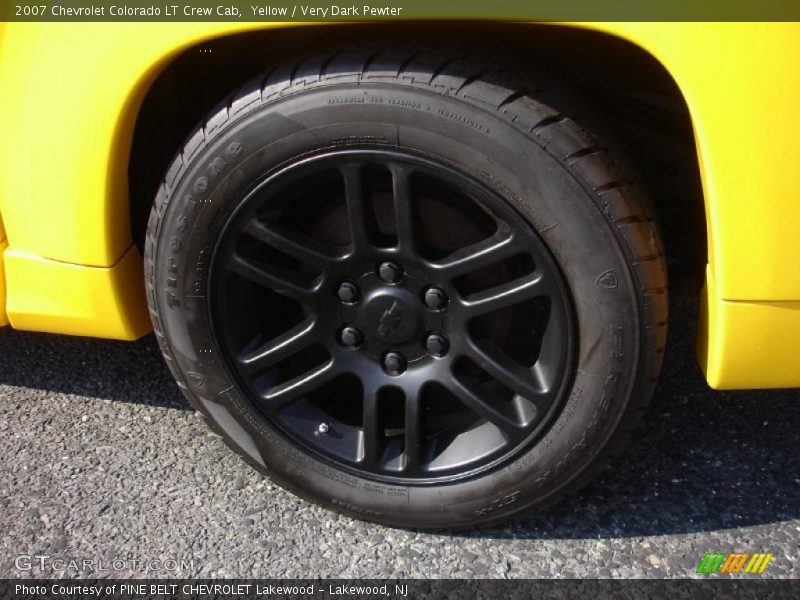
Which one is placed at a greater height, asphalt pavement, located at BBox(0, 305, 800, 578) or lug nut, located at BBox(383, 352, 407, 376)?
lug nut, located at BBox(383, 352, 407, 376)

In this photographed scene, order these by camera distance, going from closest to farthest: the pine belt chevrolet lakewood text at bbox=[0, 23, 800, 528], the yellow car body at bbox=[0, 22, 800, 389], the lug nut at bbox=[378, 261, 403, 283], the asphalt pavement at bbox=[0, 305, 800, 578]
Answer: the yellow car body at bbox=[0, 22, 800, 389]
the pine belt chevrolet lakewood text at bbox=[0, 23, 800, 528]
the lug nut at bbox=[378, 261, 403, 283]
the asphalt pavement at bbox=[0, 305, 800, 578]

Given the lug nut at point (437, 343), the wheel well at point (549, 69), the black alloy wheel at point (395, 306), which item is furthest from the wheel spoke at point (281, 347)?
the wheel well at point (549, 69)

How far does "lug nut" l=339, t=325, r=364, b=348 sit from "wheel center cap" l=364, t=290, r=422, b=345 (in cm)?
4

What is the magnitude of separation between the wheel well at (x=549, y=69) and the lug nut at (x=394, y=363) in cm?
64

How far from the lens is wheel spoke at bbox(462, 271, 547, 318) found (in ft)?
5.40

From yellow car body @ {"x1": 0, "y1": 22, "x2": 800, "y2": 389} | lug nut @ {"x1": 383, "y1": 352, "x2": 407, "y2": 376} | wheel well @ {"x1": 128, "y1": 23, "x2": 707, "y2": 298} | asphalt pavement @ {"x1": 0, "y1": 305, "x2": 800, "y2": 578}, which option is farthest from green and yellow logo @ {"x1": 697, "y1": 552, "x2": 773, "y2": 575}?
lug nut @ {"x1": 383, "y1": 352, "x2": 407, "y2": 376}

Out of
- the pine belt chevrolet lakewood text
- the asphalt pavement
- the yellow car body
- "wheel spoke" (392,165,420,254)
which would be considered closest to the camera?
the yellow car body

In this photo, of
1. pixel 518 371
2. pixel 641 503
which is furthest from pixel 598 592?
pixel 518 371

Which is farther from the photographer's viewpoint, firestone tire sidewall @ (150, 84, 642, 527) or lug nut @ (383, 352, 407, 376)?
lug nut @ (383, 352, 407, 376)

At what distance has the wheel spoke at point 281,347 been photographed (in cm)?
184

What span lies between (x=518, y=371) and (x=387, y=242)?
0.38m

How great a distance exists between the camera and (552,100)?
5.12 feet

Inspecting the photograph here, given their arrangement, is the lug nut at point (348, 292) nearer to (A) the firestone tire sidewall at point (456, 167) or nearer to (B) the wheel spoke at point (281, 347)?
(B) the wheel spoke at point (281, 347)

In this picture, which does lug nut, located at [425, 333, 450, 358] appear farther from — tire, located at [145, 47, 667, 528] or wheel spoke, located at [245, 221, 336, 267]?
wheel spoke, located at [245, 221, 336, 267]
